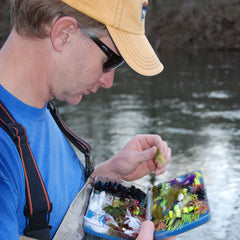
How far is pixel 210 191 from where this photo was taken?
3062 millimetres

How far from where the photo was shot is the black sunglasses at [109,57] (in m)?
1.14

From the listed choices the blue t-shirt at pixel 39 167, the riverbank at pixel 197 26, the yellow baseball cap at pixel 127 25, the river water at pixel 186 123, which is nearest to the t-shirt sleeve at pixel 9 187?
the blue t-shirt at pixel 39 167

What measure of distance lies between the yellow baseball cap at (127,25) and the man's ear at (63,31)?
0.16 feet

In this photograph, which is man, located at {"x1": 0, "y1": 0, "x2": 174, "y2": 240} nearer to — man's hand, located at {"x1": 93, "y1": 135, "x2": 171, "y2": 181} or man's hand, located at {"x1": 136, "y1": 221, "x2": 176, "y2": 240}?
man's hand, located at {"x1": 136, "y1": 221, "x2": 176, "y2": 240}

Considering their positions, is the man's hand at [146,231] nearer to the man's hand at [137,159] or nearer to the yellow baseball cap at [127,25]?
the man's hand at [137,159]

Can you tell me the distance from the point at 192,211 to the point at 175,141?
9.23 ft

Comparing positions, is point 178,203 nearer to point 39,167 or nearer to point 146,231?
point 146,231

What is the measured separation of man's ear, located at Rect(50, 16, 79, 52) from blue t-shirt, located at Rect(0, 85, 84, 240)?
225mm

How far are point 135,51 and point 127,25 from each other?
9cm

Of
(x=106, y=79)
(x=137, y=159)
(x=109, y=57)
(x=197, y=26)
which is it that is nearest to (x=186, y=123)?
(x=137, y=159)

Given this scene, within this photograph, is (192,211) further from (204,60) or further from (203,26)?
(203,26)

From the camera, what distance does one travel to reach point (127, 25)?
1116 mm

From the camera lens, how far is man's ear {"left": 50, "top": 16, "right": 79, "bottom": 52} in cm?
107

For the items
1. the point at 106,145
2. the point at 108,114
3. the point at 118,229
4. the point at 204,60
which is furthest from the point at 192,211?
the point at 204,60
